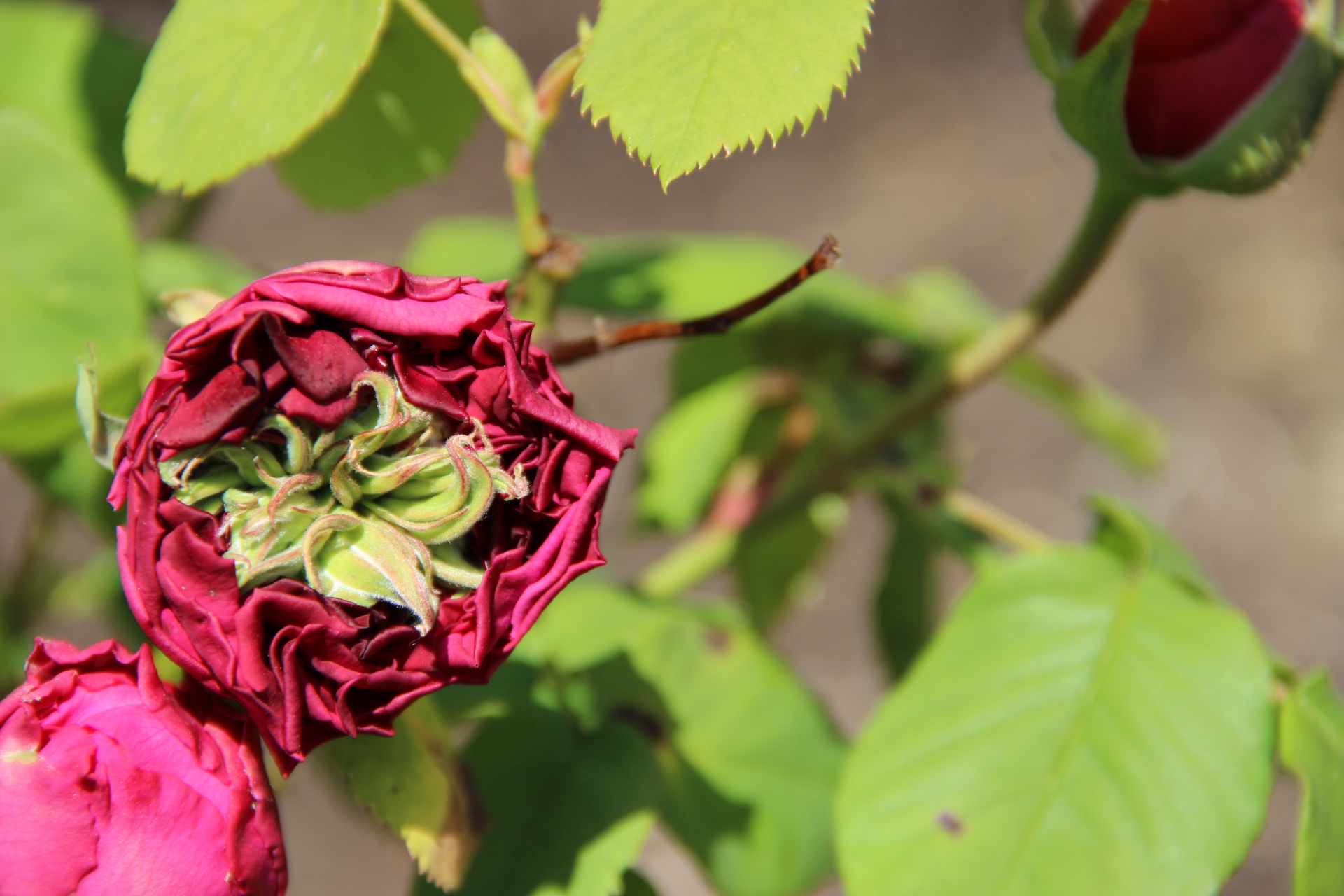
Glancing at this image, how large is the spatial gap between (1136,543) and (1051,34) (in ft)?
1.23

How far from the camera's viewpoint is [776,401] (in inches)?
48.1

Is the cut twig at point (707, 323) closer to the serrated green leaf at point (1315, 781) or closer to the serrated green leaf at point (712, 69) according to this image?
the serrated green leaf at point (712, 69)

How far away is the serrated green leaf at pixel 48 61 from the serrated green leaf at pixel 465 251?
12.7 inches

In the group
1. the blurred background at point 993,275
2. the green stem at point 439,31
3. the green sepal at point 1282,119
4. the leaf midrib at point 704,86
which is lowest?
the blurred background at point 993,275

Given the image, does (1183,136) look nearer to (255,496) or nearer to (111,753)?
(255,496)

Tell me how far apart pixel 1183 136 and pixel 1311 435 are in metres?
2.50

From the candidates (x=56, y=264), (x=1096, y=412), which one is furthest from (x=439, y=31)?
(x=1096, y=412)

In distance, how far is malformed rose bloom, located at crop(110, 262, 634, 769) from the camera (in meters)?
0.45

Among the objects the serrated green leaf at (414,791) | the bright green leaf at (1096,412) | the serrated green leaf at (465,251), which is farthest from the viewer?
the bright green leaf at (1096,412)

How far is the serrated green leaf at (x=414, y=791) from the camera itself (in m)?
0.55

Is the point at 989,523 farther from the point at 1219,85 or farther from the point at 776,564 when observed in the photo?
the point at 1219,85

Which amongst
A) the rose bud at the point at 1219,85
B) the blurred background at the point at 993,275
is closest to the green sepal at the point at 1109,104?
the rose bud at the point at 1219,85

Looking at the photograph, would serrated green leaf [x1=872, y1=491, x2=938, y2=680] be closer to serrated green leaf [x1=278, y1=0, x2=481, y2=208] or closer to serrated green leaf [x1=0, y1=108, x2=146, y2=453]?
serrated green leaf [x1=278, y1=0, x2=481, y2=208]

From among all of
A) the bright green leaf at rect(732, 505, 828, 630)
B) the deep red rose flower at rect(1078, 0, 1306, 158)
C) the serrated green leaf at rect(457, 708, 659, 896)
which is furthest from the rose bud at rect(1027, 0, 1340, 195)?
the bright green leaf at rect(732, 505, 828, 630)
